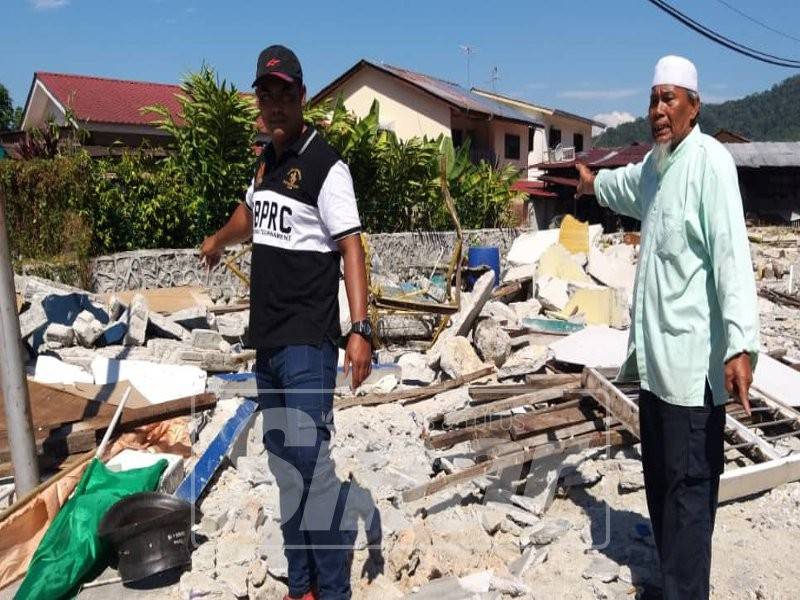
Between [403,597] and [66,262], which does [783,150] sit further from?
[403,597]

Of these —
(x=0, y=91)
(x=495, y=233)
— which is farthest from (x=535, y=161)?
(x=0, y=91)

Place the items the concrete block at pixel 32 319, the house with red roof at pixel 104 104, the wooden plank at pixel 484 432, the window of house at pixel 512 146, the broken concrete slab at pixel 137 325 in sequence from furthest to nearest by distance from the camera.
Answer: the window of house at pixel 512 146
the house with red roof at pixel 104 104
the broken concrete slab at pixel 137 325
the concrete block at pixel 32 319
the wooden plank at pixel 484 432

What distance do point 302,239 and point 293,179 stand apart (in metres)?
0.23

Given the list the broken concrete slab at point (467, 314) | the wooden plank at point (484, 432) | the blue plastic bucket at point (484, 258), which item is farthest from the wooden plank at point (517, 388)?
the blue plastic bucket at point (484, 258)

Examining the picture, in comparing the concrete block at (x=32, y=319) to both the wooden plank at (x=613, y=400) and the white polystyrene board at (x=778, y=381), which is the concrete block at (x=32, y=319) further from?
the white polystyrene board at (x=778, y=381)

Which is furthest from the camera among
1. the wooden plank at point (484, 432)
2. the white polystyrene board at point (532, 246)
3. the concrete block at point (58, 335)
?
the white polystyrene board at point (532, 246)

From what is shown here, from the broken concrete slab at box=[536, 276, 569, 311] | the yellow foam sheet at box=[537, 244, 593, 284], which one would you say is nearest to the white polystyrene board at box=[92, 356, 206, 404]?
the broken concrete slab at box=[536, 276, 569, 311]

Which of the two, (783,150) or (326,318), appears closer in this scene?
(326,318)

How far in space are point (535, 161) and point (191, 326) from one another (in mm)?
28869

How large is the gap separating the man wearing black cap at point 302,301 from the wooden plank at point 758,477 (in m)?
2.16

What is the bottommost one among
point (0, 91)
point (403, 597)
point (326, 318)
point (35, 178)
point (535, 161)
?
point (403, 597)

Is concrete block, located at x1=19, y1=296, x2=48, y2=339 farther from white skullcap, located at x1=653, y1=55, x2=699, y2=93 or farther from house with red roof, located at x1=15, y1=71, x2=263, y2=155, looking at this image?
house with red roof, located at x1=15, y1=71, x2=263, y2=155

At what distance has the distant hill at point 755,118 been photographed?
92188 mm

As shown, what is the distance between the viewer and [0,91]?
33.8 metres
